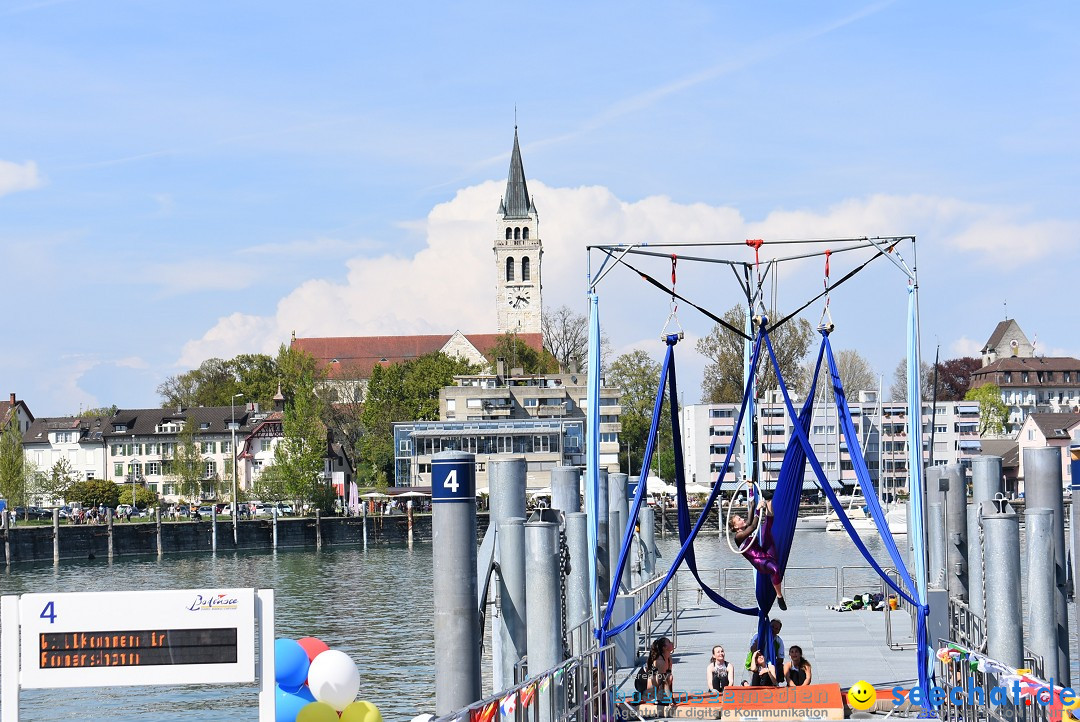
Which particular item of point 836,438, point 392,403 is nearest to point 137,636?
point 836,438

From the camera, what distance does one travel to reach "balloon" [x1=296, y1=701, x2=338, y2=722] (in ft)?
63.3

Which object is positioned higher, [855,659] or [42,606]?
[42,606]

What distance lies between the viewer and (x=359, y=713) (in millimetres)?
19844

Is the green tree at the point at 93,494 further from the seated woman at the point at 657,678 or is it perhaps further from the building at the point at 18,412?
the seated woman at the point at 657,678

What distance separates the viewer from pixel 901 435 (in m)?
125

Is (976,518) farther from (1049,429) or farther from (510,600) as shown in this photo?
(1049,429)

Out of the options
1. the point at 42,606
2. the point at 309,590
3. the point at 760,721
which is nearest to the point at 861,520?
the point at 309,590

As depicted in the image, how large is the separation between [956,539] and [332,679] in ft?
35.3

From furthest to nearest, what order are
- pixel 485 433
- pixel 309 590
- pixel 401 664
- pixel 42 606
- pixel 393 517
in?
pixel 485 433, pixel 393 517, pixel 309 590, pixel 401 664, pixel 42 606

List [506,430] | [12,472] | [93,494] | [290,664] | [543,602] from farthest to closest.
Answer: [506,430], [93,494], [12,472], [290,664], [543,602]

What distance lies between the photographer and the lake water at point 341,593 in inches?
1251

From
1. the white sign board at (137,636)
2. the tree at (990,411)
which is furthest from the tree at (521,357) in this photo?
the white sign board at (137,636)

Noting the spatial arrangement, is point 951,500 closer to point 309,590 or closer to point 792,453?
point 792,453

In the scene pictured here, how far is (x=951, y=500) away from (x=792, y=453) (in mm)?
5886
